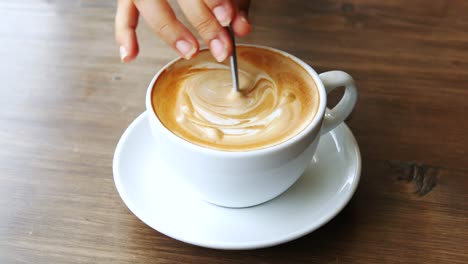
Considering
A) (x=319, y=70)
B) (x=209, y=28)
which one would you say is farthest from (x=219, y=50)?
(x=319, y=70)

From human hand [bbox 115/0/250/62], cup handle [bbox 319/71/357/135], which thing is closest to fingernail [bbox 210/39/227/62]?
human hand [bbox 115/0/250/62]

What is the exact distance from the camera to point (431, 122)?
0.82 m

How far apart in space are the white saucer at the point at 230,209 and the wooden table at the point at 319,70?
0.03 metres

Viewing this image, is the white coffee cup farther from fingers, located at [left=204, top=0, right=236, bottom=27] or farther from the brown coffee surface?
fingers, located at [left=204, top=0, right=236, bottom=27]

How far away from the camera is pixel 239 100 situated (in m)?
0.68

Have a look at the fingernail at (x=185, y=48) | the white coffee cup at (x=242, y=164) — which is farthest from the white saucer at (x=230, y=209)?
the fingernail at (x=185, y=48)

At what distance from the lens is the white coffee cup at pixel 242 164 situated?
59 cm

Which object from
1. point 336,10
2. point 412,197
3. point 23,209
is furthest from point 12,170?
point 336,10

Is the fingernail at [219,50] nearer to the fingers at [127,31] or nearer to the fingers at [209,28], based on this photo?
the fingers at [209,28]

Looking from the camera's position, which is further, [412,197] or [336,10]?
[336,10]

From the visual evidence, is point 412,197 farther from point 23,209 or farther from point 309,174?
point 23,209

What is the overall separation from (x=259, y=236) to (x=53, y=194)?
29cm

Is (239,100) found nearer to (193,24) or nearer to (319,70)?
(193,24)

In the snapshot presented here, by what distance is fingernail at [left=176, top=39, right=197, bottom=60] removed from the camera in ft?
Answer: 2.35
